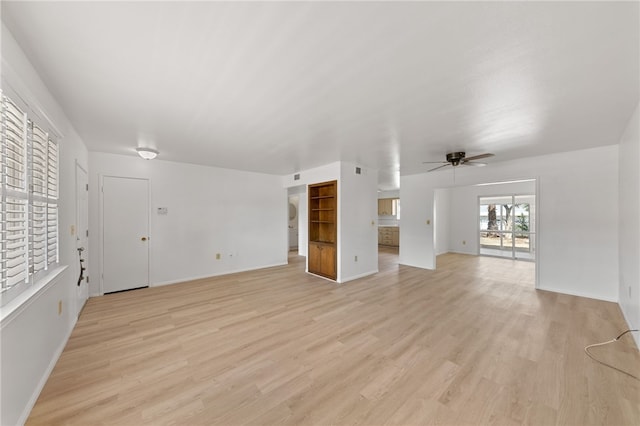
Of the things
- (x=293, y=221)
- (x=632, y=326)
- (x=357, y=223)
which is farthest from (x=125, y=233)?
(x=632, y=326)

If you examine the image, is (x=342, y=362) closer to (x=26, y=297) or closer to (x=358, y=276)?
(x=26, y=297)

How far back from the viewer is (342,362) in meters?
2.20

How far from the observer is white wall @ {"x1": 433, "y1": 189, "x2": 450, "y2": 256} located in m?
8.07

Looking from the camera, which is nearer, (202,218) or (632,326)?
(632,326)

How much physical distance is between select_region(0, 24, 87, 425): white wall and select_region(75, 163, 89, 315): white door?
1.12ft

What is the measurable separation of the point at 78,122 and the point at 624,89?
5498mm

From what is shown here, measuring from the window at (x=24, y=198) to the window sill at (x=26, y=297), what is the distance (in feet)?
0.21

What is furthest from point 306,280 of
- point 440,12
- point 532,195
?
point 532,195

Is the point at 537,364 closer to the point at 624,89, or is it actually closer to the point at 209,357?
the point at 624,89

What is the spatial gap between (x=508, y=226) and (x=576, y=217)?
161 inches

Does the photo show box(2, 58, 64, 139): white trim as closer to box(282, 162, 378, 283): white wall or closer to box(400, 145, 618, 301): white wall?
box(282, 162, 378, 283): white wall

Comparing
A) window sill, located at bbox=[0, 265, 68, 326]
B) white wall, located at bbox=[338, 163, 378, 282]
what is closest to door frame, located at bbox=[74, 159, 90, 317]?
window sill, located at bbox=[0, 265, 68, 326]

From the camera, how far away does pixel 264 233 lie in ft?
20.1

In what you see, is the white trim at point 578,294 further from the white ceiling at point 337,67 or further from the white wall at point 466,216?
the white wall at point 466,216
